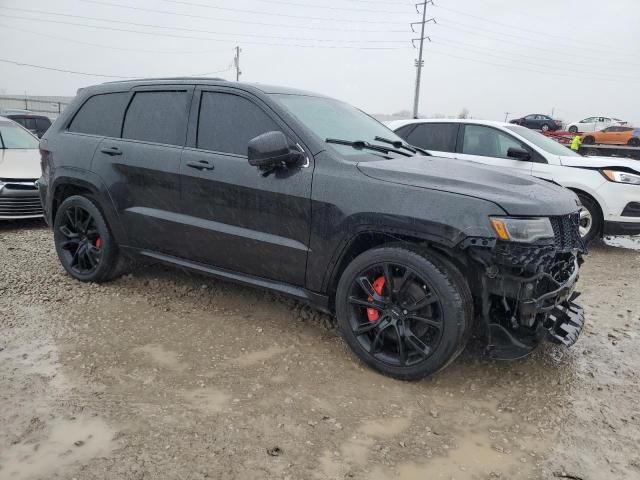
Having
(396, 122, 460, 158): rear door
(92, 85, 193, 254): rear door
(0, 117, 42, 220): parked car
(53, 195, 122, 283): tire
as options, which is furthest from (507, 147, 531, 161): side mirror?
(0, 117, 42, 220): parked car

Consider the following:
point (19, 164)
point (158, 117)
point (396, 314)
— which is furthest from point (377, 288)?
point (19, 164)

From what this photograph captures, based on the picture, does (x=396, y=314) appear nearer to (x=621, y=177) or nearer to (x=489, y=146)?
(x=489, y=146)

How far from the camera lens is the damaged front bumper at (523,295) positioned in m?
2.75

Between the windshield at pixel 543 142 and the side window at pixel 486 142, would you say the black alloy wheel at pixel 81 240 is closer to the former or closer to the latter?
the side window at pixel 486 142

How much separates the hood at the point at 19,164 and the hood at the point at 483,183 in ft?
18.4

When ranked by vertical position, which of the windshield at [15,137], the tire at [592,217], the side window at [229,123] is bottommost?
the tire at [592,217]

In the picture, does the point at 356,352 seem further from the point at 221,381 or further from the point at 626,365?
the point at 626,365

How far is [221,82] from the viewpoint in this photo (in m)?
3.79

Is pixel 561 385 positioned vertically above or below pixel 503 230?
below

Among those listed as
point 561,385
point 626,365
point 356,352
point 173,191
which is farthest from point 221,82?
point 626,365

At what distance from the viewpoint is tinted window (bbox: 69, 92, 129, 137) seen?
429cm

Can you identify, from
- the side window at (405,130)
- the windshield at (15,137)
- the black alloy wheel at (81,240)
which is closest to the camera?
the black alloy wheel at (81,240)

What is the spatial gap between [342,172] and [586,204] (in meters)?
4.89

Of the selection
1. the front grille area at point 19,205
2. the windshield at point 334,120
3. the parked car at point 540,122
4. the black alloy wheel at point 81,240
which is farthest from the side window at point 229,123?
the parked car at point 540,122
